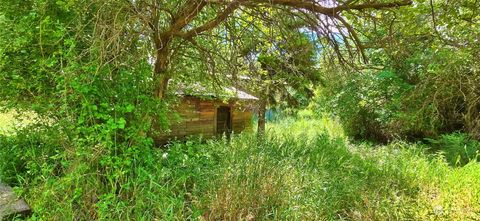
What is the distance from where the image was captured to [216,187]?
324cm

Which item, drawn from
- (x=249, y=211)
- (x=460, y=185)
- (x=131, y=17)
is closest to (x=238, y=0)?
(x=131, y=17)

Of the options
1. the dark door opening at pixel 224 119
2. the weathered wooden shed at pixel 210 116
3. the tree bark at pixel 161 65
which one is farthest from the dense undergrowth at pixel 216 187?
the dark door opening at pixel 224 119

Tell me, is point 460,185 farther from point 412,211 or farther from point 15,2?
point 15,2

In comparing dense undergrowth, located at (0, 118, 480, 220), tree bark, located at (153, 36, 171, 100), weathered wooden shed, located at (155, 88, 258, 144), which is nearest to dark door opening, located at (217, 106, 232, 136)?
weathered wooden shed, located at (155, 88, 258, 144)

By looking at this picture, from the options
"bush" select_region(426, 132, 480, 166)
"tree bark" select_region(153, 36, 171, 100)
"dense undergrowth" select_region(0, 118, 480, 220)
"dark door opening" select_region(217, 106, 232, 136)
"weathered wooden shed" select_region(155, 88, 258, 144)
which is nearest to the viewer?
"dense undergrowth" select_region(0, 118, 480, 220)

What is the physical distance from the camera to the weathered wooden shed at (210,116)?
32.3ft

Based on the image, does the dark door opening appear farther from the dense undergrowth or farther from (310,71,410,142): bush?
the dense undergrowth

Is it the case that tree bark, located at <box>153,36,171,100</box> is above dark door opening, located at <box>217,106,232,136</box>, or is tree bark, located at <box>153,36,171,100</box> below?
above

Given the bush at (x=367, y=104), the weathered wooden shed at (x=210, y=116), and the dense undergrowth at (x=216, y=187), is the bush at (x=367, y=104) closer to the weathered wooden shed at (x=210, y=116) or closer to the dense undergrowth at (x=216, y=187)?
the weathered wooden shed at (x=210, y=116)

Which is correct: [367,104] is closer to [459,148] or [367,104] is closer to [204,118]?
[459,148]

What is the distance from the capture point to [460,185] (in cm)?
418

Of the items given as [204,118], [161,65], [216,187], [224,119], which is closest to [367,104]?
[224,119]

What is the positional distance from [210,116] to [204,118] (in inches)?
11.3

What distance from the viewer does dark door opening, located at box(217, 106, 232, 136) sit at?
11.6 meters
